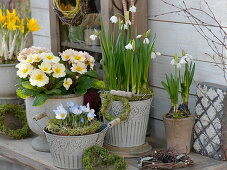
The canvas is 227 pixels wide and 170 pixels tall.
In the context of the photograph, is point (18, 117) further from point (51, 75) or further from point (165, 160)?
point (165, 160)

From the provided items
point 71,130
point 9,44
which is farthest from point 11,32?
point 71,130

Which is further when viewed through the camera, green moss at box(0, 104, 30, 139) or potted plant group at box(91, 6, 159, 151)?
green moss at box(0, 104, 30, 139)

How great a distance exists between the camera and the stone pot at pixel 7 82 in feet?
10.2

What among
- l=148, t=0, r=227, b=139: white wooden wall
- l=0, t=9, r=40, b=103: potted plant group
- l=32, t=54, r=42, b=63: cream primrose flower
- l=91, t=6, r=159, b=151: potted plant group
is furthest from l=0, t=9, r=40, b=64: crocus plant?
l=148, t=0, r=227, b=139: white wooden wall

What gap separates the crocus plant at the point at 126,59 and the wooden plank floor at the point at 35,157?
14.2 inches

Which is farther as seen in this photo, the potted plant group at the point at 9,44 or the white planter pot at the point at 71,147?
the potted plant group at the point at 9,44

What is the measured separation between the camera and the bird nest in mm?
2465

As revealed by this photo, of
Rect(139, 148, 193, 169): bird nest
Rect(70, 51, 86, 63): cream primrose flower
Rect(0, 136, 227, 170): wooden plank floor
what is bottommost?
Rect(0, 136, 227, 170): wooden plank floor

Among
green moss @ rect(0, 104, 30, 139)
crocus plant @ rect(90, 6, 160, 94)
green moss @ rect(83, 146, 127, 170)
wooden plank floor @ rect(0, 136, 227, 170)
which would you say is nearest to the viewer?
green moss @ rect(83, 146, 127, 170)

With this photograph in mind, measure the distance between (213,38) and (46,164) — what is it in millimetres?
962

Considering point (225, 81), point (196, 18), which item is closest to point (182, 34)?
point (196, 18)

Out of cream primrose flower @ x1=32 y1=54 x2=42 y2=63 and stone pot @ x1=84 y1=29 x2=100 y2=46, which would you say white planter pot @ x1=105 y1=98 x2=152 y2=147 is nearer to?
cream primrose flower @ x1=32 y1=54 x2=42 y2=63

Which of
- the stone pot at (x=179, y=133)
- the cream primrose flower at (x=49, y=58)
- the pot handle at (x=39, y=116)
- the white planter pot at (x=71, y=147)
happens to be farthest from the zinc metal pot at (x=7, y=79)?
the stone pot at (x=179, y=133)

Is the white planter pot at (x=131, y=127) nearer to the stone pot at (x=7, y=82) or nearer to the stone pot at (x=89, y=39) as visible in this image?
the stone pot at (x=89, y=39)
